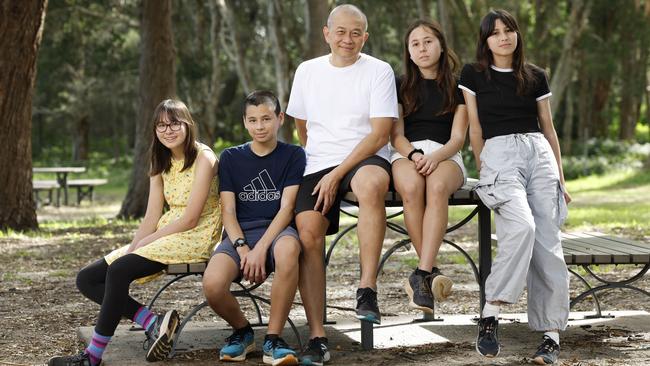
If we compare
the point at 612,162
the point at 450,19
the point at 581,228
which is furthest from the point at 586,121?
the point at 581,228

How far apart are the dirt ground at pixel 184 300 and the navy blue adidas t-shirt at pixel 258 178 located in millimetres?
874

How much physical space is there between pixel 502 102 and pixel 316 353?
5.85ft

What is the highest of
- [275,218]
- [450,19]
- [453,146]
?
[450,19]

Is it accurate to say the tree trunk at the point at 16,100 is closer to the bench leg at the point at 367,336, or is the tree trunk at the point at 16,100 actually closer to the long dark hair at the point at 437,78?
the long dark hair at the point at 437,78

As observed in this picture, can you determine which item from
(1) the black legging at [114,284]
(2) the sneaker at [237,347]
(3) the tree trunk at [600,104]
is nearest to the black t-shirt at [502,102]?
(2) the sneaker at [237,347]

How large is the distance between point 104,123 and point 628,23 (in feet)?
108

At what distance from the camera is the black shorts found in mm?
5715

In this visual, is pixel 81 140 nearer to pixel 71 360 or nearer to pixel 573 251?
pixel 71 360

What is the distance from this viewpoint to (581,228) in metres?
13.9

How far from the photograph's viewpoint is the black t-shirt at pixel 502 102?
19.4 ft

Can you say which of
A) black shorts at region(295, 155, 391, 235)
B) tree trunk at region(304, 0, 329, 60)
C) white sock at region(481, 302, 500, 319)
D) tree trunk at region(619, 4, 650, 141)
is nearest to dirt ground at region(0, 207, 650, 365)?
white sock at region(481, 302, 500, 319)

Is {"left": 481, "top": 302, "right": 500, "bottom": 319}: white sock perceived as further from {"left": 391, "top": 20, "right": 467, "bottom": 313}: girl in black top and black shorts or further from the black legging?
the black legging

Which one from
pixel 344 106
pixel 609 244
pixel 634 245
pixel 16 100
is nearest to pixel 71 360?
pixel 344 106

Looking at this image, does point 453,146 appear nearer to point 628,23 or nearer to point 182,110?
point 182,110
